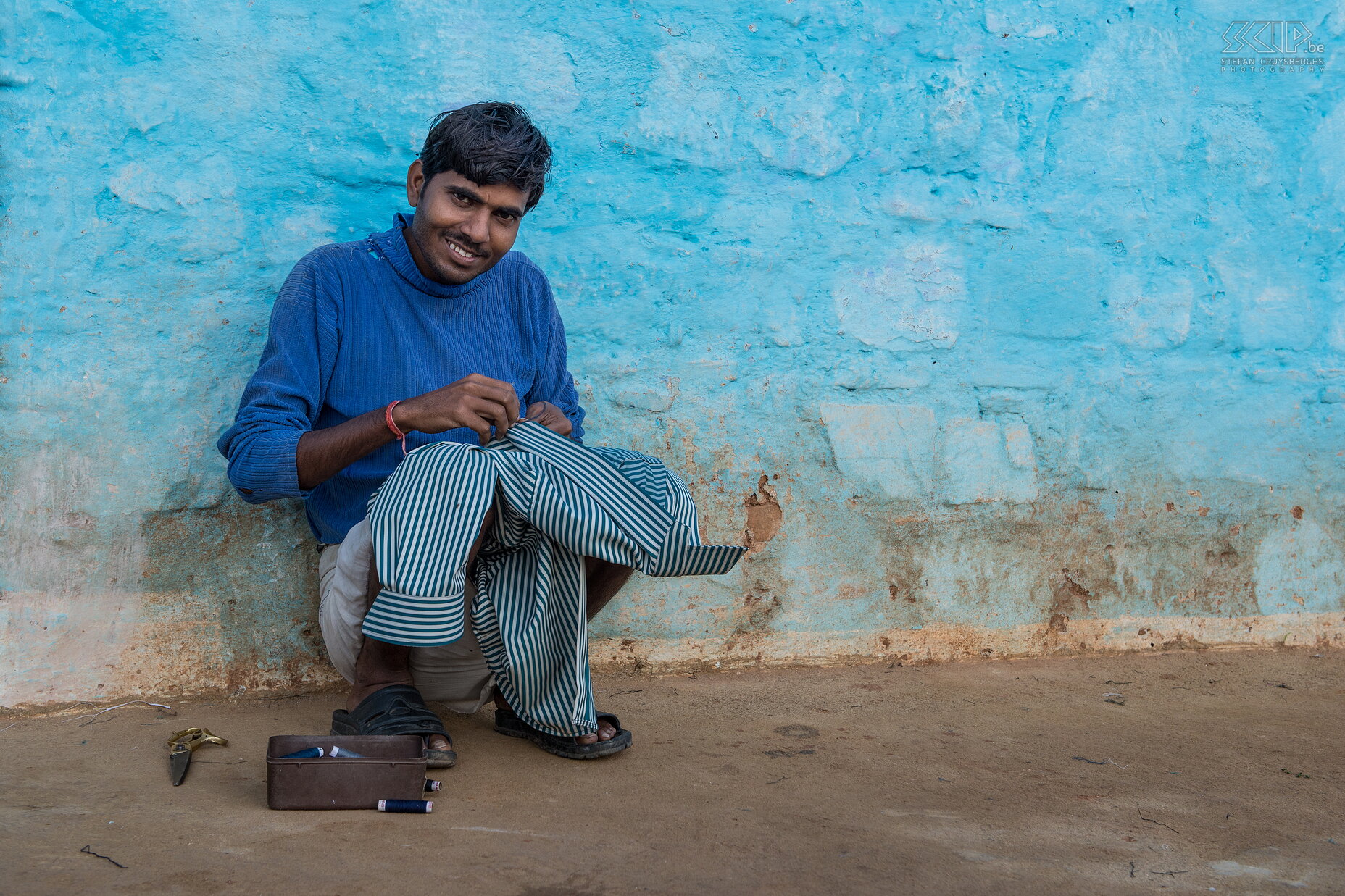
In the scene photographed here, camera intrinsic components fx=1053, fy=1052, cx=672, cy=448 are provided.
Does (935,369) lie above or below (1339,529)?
above

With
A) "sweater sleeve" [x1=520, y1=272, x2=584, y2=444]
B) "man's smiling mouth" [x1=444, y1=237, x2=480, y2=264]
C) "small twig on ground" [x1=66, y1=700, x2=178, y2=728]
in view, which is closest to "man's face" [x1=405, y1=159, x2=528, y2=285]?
"man's smiling mouth" [x1=444, y1=237, x2=480, y2=264]

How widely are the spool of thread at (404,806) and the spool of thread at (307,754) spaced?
13 cm

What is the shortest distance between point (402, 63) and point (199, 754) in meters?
1.62

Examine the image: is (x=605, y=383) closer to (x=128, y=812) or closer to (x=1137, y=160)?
(x=128, y=812)

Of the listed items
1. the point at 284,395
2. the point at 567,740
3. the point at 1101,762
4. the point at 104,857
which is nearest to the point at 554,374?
the point at 284,395

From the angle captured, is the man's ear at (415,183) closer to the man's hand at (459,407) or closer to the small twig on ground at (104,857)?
the man's hand at (459,407)

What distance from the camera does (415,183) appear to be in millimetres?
2322

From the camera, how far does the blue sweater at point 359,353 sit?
2062mm

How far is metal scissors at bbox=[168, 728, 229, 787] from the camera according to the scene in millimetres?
1919

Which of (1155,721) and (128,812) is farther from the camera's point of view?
(1155,721)

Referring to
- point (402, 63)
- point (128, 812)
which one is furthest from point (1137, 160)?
point (128, 812)

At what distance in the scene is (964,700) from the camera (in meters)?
2.65

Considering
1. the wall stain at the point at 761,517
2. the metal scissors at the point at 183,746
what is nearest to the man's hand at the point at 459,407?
the metal scissors at the point at 183,746

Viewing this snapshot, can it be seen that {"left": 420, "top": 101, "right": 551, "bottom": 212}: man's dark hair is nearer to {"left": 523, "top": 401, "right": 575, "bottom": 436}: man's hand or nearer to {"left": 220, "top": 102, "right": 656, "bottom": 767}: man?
{"left": 220, "top": 102, "right": 656, "bottom": 767}: man
